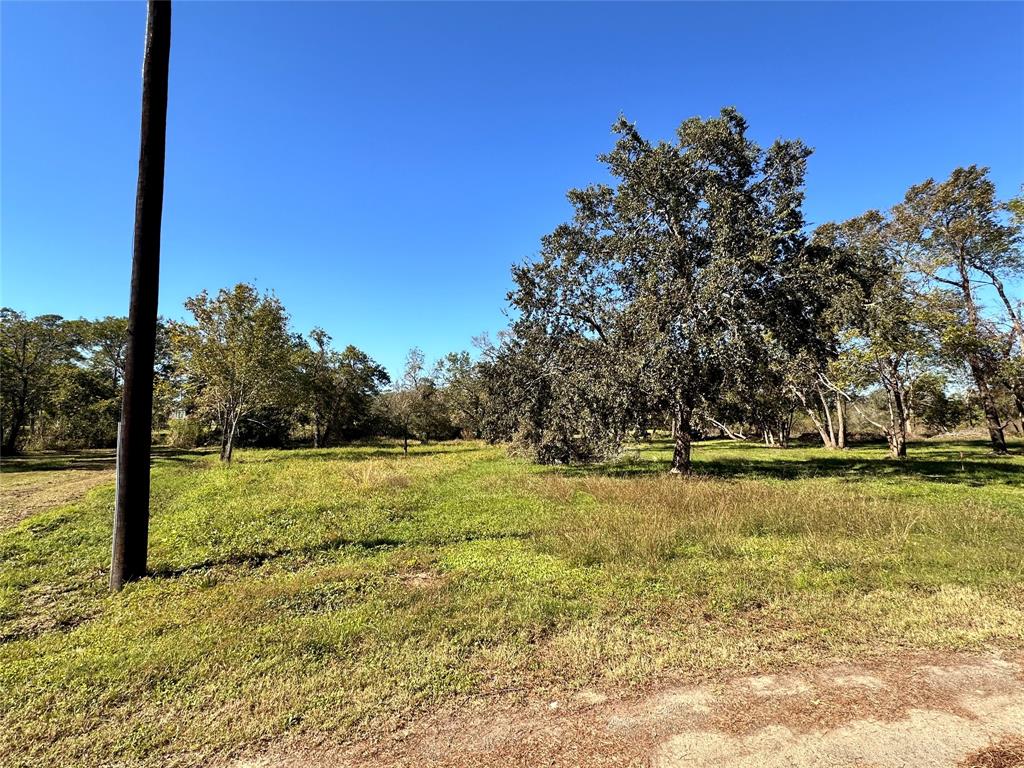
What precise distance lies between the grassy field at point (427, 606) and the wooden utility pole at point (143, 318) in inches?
25.8

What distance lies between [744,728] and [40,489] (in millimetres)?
19440

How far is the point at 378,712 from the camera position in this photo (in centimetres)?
324

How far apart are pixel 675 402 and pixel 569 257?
6.38m

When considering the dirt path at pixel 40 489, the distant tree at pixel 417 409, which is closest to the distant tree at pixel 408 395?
the distant tree at pixel 417 409

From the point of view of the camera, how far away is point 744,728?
2980 mm

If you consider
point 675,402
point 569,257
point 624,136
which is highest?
point 624,136

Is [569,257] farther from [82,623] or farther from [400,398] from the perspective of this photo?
[400,398]

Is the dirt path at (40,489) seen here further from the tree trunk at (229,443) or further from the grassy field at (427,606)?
the tree trunk at (229,443)

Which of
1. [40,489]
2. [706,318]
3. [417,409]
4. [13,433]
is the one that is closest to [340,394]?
[417,409]

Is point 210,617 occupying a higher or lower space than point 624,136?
lower

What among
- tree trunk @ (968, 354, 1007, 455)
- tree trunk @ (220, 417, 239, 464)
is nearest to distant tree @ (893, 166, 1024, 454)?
tree trunk @ (968, 354, 1007, 455)

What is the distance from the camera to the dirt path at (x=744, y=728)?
2742mm

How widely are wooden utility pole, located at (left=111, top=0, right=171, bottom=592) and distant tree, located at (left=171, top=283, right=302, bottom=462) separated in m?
19.2

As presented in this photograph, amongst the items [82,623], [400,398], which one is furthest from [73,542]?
[400,398]
